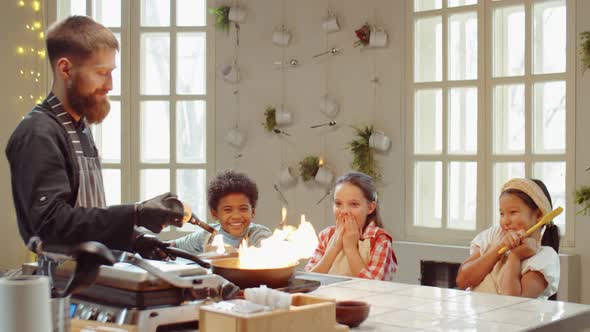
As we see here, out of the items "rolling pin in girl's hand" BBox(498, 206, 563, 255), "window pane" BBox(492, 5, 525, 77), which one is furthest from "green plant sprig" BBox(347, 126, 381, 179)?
"rolling pin in girl's hand" BBox(498, 206, 563, 255)

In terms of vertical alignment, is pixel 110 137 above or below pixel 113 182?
above

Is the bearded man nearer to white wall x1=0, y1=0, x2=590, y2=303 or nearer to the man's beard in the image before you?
the man's beard

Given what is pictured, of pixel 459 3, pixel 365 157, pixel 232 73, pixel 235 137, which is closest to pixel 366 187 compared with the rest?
pixel 365 157

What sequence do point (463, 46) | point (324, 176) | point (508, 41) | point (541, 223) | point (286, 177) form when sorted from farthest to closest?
1. point (286, 177)
2. point (324, 176)
3. point (463, 46)
4. point (508, 41)
5. point (541, 223)

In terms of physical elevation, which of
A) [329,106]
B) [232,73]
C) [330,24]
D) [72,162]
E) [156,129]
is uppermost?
[330,24]

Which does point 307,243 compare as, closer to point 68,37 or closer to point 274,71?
point 68,37

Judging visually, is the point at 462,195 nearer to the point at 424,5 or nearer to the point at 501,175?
the point at 501,175

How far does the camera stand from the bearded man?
1852mm

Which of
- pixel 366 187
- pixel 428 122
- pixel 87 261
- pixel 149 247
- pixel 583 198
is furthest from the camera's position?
pixel 428 122

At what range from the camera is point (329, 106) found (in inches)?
195

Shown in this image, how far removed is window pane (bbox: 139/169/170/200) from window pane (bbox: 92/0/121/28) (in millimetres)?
1065

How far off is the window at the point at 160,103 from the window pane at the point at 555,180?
86.9 inches

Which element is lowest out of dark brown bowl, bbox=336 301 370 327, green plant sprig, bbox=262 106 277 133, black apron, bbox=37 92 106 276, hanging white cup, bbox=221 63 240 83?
dark brown bowl, bbox=336 301 370 327

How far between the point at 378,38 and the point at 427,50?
12.0 inches
